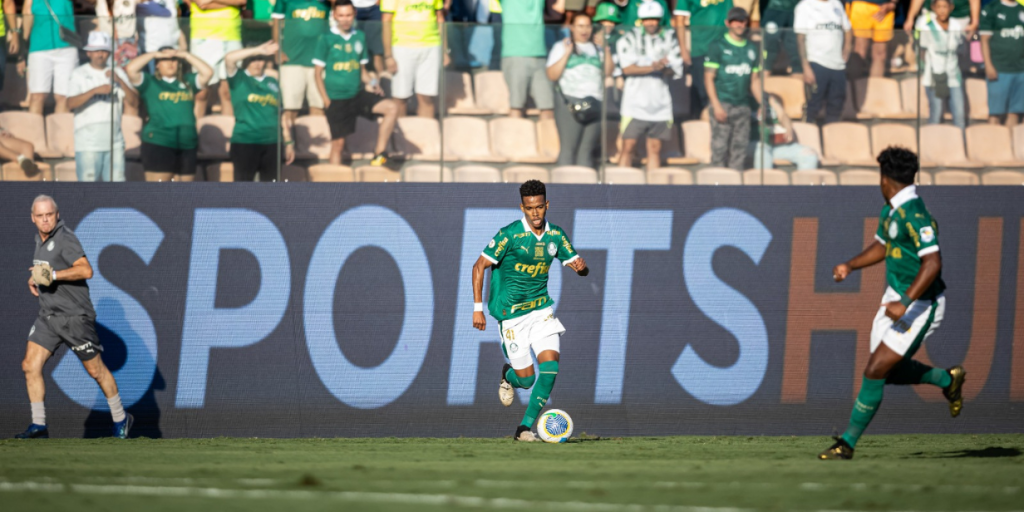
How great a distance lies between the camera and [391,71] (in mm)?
12562

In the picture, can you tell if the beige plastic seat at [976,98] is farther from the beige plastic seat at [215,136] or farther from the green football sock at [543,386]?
the beige plastic seat at [215,136]

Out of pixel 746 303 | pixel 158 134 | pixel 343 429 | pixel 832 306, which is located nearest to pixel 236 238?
pixel 158 134

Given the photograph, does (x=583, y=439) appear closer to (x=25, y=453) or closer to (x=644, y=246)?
(x=644, y=246)

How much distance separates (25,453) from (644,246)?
260 inches

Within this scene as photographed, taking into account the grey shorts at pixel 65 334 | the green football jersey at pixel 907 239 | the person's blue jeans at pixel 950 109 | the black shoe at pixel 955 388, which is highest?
the person's blue jeans at pixel 950 109

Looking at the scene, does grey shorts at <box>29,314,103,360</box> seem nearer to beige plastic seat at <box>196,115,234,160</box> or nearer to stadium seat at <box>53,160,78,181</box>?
stadium seat at <box>53,160,78,181</box>

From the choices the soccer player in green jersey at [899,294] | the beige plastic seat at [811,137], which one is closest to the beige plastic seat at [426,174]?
the beige plastic seat at [811,137]

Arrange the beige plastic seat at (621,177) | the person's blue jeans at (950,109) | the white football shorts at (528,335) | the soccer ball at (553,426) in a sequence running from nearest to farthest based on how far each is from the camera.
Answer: the soccer ball at (553,426), the white football shorts at (528,335), the beige plastic seat at (621,177), the person's blue jeans at (950,109)

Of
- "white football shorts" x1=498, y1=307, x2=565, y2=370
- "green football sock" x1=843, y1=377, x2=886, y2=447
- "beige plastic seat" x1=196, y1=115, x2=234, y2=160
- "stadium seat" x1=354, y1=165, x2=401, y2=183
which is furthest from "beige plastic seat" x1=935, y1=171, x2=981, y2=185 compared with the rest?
"beige plastic seat" x1=196, y1=115, x2=234, y2=160

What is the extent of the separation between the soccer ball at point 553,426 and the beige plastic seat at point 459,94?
3.71 m

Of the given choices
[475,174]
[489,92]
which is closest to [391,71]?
[489,92]

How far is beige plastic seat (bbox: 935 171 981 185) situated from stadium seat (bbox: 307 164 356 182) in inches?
260

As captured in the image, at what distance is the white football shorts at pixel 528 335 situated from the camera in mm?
10734

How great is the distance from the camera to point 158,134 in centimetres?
1235
